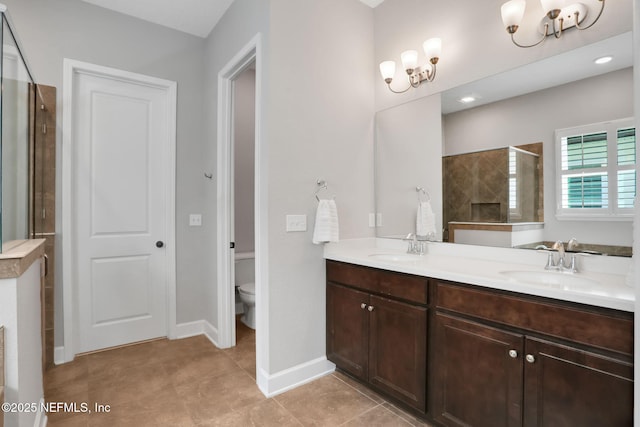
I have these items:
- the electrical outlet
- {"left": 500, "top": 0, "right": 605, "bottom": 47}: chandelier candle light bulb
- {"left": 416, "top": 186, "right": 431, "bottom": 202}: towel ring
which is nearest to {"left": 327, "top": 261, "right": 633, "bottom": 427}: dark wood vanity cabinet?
{"left": 416, "top": 186, "right": 431, "bottom": 202}: towel ring

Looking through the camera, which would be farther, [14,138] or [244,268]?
[244,268]

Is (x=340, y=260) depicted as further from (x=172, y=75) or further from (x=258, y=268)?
(x=172, y=75)

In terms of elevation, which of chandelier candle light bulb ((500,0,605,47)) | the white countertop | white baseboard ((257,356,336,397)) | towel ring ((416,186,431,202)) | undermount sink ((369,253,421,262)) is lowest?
white baseboard ((257,356,336,397))

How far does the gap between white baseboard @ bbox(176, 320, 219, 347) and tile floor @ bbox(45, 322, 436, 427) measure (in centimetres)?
27

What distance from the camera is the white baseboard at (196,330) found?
9.72 ft

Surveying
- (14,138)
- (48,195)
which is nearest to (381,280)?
(14,138)

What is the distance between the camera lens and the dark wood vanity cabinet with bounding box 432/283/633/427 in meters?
1.12

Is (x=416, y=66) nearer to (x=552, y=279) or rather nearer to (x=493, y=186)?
(x=493, y=186)

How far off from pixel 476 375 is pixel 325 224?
3.84ft

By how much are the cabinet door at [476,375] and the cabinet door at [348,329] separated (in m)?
0.51

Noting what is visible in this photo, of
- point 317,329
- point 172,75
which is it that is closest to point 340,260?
point 317,329

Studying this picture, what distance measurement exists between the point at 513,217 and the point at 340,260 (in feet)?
3.48

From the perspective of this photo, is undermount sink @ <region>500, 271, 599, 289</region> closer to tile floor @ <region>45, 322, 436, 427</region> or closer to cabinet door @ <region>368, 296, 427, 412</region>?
cabinet door @ <region>368, 296, 427, 412</region>

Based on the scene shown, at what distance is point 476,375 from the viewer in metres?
1.47
